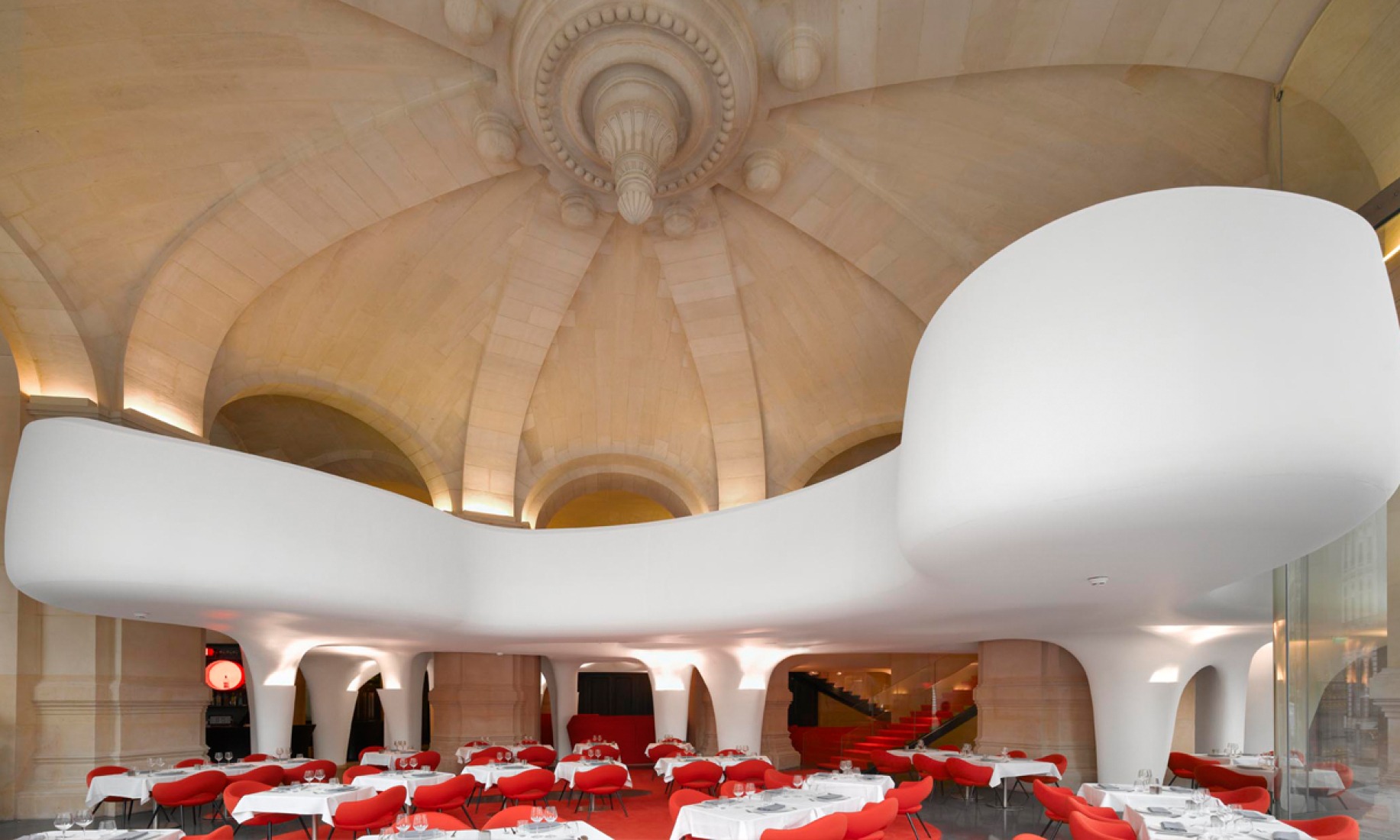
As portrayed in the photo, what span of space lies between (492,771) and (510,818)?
4.54m

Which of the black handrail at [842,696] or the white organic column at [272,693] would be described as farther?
the black handrail at [842,696]

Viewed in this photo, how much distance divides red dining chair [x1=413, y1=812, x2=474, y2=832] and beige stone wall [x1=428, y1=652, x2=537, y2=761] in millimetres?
9959

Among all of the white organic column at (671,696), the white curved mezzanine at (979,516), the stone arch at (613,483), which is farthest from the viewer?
the stone arch at (613,483)

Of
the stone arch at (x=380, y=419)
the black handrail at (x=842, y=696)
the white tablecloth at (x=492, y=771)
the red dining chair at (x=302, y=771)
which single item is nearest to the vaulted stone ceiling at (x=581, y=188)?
the stone arch at (x=380, y=419)

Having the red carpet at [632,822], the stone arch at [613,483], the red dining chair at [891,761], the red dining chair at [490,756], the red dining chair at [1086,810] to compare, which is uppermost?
the stone arch at [613,483]

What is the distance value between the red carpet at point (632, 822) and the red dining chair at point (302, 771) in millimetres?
597

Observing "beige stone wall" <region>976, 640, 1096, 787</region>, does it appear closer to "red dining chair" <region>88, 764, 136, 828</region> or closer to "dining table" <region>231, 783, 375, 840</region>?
"dining table" <region>231, 783, 375, 840</region>

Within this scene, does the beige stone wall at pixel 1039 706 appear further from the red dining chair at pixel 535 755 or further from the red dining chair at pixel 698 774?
the red dining chair at pixel 535 755

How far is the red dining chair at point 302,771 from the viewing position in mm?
10914

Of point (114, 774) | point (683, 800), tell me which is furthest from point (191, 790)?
point (683, 800)

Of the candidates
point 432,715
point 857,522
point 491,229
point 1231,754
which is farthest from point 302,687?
point 1231,754

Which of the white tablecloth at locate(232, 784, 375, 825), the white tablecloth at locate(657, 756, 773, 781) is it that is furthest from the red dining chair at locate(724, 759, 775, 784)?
the white tablecloth at locate(232, 784, 375, 825)

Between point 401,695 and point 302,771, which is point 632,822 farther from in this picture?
point 401,695

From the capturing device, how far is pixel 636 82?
11688 millimetres
